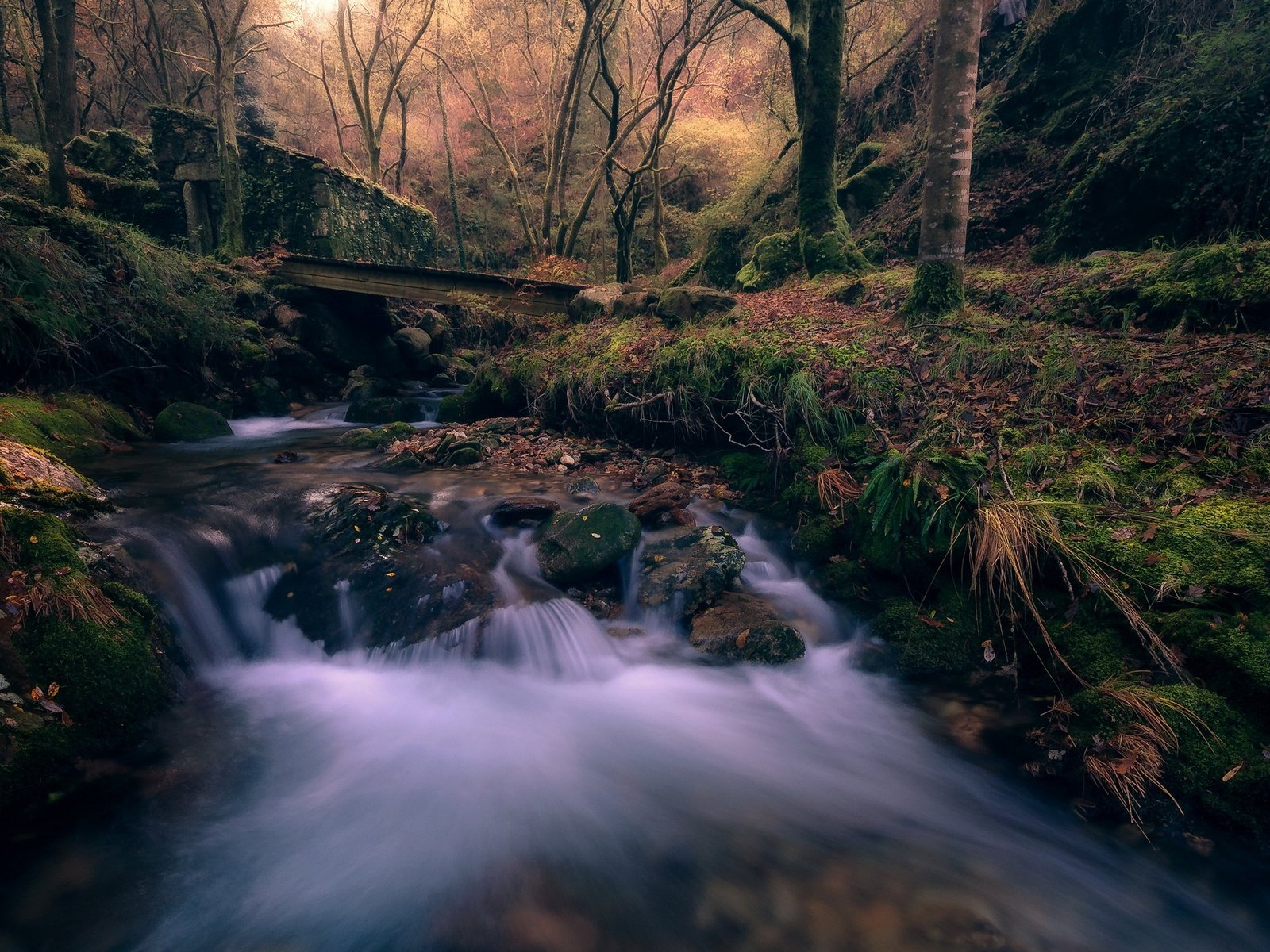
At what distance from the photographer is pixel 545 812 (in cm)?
336

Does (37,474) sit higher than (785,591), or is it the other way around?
(37,474)

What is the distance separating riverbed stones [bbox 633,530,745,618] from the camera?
5004 mm

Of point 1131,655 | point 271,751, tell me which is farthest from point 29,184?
point 1131,655

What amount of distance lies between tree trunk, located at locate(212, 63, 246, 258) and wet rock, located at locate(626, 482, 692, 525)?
13.2 meters

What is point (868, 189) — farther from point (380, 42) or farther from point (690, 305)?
point (380, 42)

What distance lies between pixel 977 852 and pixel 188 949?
3.57m

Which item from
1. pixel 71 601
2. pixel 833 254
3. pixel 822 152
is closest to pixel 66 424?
pixel 71 601

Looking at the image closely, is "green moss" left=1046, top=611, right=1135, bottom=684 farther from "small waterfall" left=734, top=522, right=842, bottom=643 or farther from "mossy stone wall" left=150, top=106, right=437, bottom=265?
"mossy stone wall" left=150, top=106, right=437, bottom=265

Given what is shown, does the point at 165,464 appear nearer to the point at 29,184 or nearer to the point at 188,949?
the point at 188,949

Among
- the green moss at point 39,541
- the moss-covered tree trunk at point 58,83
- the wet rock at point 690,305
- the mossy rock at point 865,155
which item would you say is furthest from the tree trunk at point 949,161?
→ the moss-covered tree trunk at point 58,83

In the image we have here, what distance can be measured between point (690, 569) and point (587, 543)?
95cm

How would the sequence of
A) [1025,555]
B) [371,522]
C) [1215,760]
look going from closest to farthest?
[1215,760], [1025,555], [371,522]

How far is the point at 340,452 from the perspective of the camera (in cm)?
880

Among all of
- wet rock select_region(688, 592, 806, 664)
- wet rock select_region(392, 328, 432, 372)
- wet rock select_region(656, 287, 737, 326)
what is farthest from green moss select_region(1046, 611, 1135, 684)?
wet rock select_region(392, 328, 432, 372)
